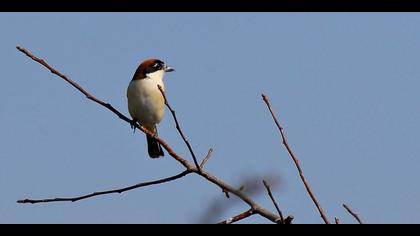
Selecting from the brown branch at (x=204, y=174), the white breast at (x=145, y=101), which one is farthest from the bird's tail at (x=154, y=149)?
the brown branch at (x=204, y=174)

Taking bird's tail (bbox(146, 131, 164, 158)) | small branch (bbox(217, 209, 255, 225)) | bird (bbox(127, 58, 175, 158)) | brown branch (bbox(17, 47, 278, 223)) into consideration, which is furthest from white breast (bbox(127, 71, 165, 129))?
small branch (bbox(217, 209, 255, 225))

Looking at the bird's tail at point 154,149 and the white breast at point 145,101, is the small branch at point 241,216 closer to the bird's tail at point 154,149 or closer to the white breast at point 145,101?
the white breast at point 145,101

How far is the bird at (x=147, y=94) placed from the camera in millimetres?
8195

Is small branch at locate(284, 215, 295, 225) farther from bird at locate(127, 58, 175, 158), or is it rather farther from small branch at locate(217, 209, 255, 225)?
bird at locate(127, 58, 175, 158)

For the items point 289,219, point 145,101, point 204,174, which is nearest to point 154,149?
point 145,101

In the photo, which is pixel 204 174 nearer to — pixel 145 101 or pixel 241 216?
pixel 241 216

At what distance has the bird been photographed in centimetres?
820
